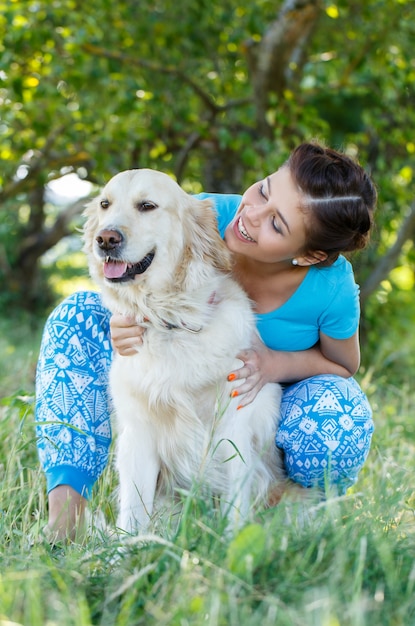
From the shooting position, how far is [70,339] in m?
2.48

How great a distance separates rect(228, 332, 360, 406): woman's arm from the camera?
2281mm

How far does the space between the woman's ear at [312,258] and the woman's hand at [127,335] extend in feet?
1.84

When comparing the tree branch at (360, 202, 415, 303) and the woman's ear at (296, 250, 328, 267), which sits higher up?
the woman's ear at (296, 250, 328, 267)

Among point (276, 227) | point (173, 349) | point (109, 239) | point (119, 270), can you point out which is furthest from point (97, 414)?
point (276, 227)

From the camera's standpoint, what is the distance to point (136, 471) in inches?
90.5

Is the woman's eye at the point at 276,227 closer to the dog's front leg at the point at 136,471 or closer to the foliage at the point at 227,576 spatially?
the dog's front leg at the point at 136,471

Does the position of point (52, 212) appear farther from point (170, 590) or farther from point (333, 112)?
point (170, 590)

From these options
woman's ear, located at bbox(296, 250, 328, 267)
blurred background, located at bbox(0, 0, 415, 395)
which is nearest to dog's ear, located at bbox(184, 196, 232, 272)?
woman's ear, located at bbox(296, 250, 328, 267)

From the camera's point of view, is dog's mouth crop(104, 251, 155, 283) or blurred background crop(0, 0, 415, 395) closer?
dog's mouth crop(104, 251, 155, 283)

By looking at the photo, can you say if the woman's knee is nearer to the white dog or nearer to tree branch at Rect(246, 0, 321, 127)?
the white dog

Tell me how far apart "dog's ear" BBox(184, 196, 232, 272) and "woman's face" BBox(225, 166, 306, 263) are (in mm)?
62

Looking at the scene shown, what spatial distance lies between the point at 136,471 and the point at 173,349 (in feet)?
1.30

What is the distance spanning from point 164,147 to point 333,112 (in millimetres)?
1727

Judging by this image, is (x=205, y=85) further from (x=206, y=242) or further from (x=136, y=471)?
(x=136, y=471)
